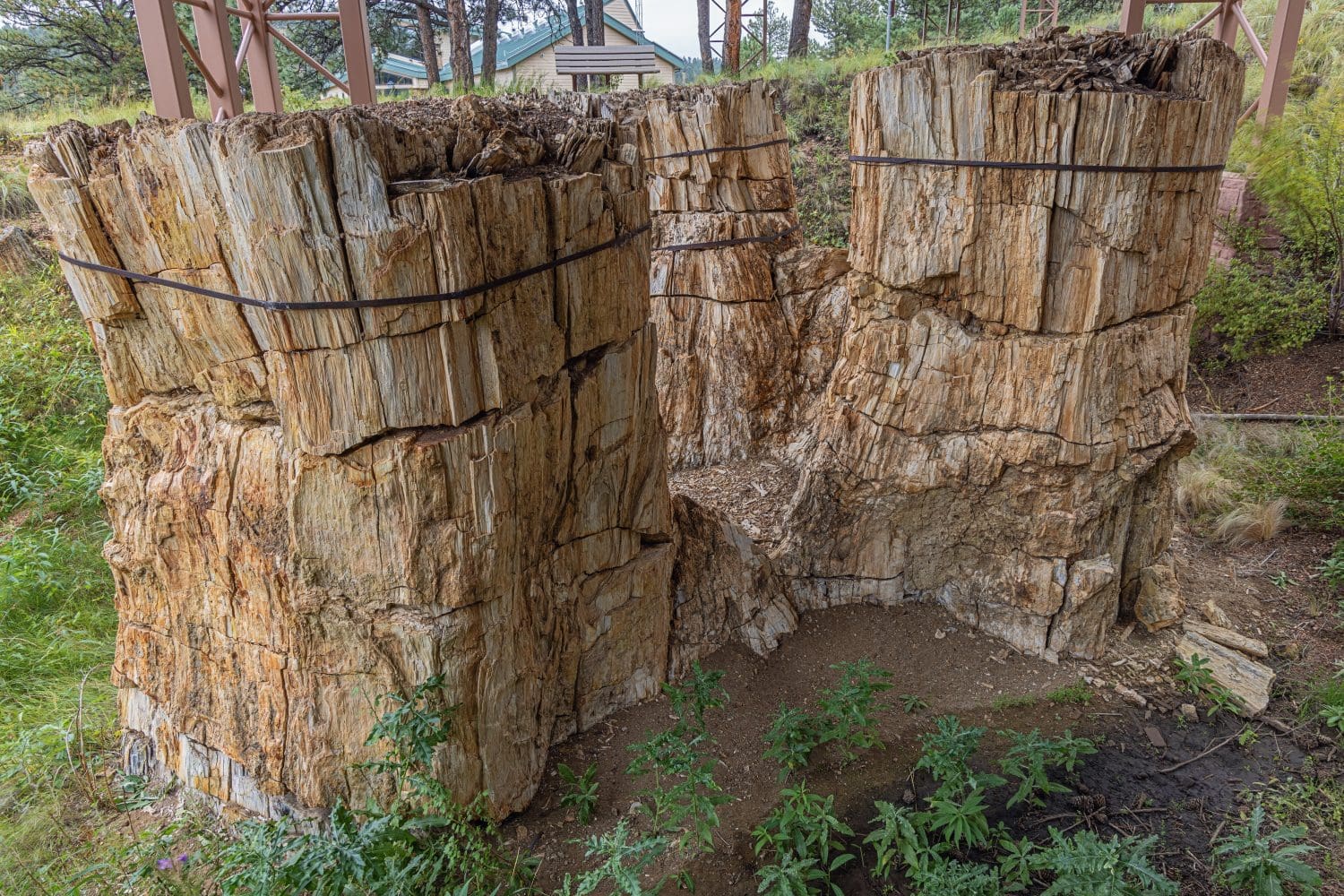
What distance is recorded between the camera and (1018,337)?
305 centimetres

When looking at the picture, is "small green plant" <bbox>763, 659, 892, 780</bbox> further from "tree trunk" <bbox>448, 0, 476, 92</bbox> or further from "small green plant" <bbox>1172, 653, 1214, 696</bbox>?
Result: "tree trunk" <bbox>448, 0, 476, 92</bbox>

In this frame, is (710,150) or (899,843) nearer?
(899,843)

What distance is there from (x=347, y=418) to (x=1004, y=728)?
8.47ft

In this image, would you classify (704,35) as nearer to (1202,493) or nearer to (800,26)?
(800,26)

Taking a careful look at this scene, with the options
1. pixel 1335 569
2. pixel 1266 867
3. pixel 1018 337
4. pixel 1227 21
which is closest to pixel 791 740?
pixel 1266 867

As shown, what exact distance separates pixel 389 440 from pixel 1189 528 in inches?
168

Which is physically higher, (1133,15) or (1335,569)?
(1133,15)

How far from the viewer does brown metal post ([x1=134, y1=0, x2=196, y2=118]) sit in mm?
4645

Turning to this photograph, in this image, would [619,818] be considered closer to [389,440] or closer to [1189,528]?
[389,440]

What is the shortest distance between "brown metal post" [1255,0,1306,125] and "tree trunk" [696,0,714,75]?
927cm

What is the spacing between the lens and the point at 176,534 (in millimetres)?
2311

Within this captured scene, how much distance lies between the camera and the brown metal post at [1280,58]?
6820 millimetres

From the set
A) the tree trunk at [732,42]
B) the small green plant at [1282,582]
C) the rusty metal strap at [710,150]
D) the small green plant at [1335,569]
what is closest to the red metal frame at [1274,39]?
the rusty metal strap at [710,150]

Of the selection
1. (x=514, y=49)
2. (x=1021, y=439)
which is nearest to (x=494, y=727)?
(x=1021, y=439)
